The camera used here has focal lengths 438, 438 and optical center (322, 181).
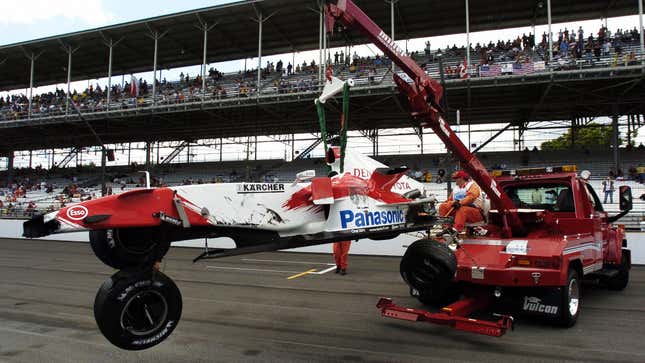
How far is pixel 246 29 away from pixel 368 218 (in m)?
23.5

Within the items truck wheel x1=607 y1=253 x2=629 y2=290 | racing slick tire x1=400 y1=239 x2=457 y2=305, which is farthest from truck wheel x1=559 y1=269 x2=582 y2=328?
truck wheel x1=607 y1=253 x2=629 y2=290

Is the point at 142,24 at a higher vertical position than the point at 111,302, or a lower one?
higher

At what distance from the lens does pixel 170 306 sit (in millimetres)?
3553

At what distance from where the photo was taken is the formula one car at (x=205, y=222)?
3229 millimetres

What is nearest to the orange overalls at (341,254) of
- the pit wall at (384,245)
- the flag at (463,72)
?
the pit wall at (384,245)

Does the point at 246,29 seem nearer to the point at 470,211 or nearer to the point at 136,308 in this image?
the point at 470,211

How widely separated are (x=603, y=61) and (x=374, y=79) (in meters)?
9.69

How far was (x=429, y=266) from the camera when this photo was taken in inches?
180

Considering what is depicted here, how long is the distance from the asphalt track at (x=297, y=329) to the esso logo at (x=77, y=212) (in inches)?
86.6

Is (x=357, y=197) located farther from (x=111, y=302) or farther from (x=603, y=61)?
(x=603, y=61)

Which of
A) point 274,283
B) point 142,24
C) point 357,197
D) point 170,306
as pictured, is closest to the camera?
point 170,306

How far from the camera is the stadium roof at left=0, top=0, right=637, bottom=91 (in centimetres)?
2209

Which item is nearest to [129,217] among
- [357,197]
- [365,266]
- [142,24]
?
[357,197]

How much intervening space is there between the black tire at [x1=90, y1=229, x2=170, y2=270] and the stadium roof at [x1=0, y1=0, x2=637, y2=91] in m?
16.3
